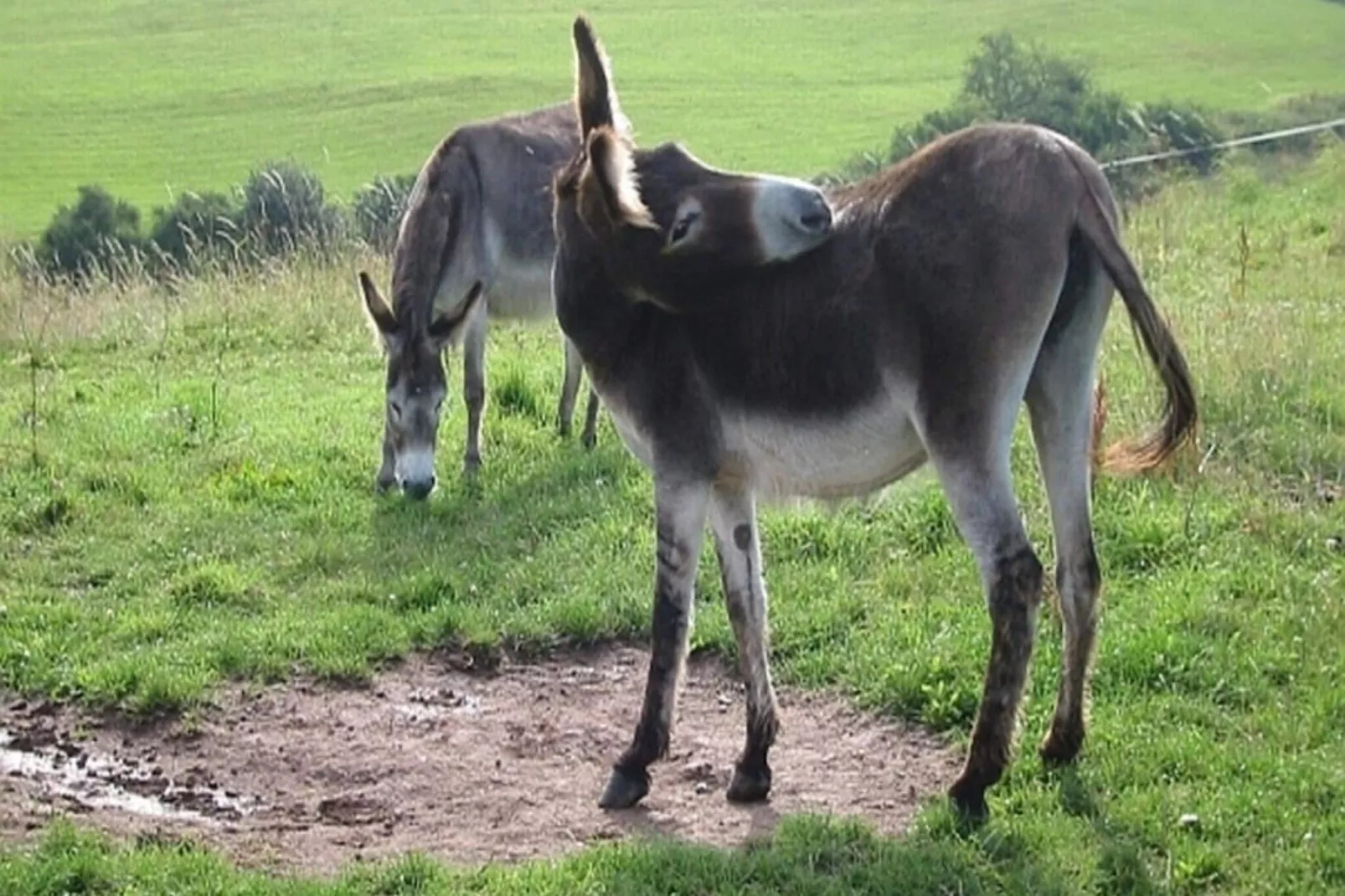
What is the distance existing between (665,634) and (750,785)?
55cm

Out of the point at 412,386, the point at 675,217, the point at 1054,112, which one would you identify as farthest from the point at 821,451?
the point at 1054,112

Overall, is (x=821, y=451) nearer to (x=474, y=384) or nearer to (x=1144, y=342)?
(x=1144, y=342)

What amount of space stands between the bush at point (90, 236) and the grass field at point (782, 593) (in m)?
7.38

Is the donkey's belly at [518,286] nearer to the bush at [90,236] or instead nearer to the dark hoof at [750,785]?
the dark hoof at [750,785]

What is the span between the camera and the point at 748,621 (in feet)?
20.3

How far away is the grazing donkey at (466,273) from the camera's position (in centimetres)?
980

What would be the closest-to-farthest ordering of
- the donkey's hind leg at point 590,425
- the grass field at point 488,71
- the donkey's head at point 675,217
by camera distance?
the donkey's head at point 675,217 < the donkey's hind leg at point 590,425 < the grass field at point 488,71

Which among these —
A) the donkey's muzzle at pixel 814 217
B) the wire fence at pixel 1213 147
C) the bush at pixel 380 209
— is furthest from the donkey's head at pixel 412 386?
the bush at pixel 380 209

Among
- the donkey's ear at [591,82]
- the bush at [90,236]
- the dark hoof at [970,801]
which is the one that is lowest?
the bush at [90,236]

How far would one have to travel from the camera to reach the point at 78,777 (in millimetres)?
6402

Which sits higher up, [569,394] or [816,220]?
[816,220]

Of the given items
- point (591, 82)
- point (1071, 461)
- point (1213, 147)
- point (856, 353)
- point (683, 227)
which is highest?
point (591, 82)

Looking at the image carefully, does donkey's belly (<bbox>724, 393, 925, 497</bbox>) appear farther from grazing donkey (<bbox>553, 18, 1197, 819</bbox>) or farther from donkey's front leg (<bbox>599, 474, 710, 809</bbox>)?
donkey's front leg (<bbox>599, 474, 710, 809</bbox>)

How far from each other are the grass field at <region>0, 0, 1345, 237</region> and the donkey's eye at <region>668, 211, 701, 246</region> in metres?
18.2
